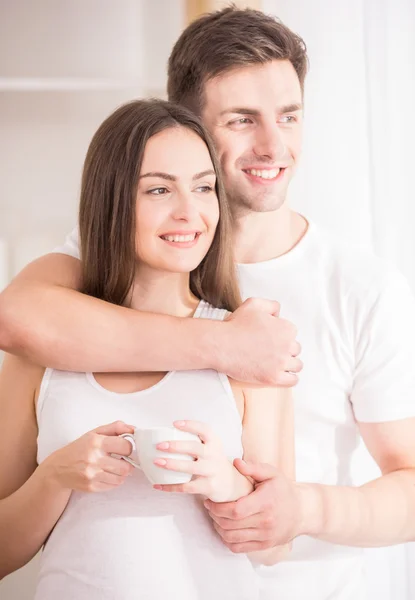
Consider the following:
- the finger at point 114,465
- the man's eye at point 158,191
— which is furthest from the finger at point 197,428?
the man's eye at point 158,191

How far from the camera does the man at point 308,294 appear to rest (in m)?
1.44

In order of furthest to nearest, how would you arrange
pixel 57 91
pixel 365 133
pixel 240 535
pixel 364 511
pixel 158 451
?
pixel 57 91, pixel 365 133, pixel 364 511, pixel 240 535, pixel 158 451

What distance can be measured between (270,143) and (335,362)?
16.3 inches

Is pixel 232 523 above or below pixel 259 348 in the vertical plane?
below

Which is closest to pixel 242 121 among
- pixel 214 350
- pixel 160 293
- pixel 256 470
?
pixel 160 293

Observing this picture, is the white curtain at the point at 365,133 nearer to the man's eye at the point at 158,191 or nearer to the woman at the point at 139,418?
the woman at the point at 139,418

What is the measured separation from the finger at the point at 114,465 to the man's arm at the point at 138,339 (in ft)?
0.51

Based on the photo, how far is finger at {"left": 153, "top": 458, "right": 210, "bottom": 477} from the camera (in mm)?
1016

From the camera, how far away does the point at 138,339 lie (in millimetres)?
1189

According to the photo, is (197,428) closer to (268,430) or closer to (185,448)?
(185,448)

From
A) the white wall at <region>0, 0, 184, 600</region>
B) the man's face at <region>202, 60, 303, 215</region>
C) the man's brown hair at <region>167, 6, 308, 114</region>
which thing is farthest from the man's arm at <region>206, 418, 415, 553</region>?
the white wall at <region>0, 0, 184, 600</region>

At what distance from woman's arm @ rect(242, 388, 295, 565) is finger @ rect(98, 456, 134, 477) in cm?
19

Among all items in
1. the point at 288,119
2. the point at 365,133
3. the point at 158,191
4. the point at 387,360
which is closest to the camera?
the point at 158,191

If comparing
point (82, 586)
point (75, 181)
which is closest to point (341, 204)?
point (75, 181)
